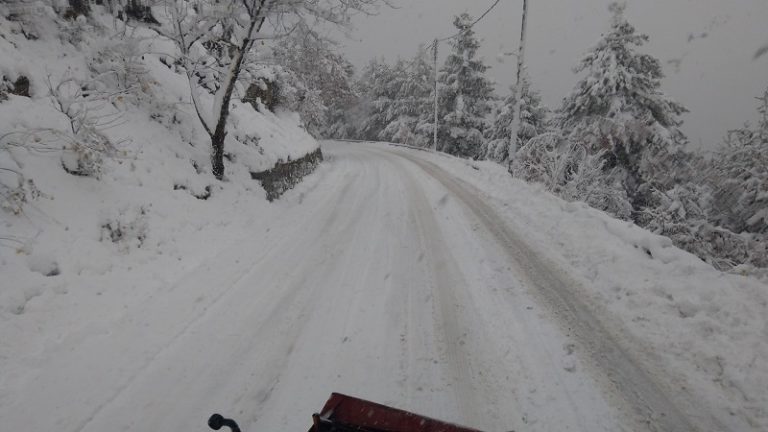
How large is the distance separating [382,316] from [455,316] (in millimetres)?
988

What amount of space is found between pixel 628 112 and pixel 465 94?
16321 millimetres

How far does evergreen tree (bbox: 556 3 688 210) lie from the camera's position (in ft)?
48.9

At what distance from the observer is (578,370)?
3.84 m

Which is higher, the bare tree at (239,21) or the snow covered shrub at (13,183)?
the bare tree at (239,21)

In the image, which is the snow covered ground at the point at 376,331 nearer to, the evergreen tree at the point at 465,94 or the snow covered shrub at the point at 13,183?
the snow covered shrub at the point at 13,183

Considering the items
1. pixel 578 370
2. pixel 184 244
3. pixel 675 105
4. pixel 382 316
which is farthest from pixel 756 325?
pixel 675 105

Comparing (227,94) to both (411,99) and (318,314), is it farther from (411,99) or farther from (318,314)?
(411,99)

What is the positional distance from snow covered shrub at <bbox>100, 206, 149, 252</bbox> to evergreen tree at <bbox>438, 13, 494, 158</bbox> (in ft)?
88.5

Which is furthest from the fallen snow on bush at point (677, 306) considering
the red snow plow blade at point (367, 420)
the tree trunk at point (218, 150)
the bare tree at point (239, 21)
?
the tree trunk at point (218, 150)

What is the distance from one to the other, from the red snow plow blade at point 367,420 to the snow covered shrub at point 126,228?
4808 millimetres

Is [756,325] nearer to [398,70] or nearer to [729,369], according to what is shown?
[729,369]

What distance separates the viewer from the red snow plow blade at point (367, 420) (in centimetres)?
232

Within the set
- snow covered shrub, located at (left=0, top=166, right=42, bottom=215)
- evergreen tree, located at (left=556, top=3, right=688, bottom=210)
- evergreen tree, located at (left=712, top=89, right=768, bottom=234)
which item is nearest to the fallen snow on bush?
evergreen tree, located at (left=712, top=89, right=768, bottom=234)

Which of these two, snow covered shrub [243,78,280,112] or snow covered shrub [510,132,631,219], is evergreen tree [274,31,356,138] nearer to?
snow covered shrub [243,78,280,112]
